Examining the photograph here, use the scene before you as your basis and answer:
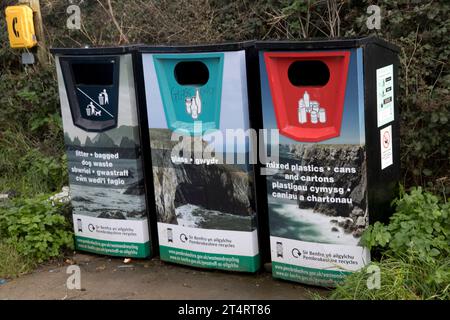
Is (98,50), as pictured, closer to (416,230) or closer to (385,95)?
(385,95)

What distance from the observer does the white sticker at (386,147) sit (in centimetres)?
380

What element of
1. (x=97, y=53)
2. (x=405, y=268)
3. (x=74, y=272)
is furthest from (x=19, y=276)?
(x=405, y=268)

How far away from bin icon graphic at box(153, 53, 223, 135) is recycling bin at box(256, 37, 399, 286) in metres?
0.31

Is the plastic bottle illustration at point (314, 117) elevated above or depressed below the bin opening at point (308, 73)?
below

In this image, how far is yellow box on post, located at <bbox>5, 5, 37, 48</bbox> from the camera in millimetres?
6508

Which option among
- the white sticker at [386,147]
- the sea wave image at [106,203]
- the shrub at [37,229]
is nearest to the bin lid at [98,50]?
the sea wave image at [106,203]

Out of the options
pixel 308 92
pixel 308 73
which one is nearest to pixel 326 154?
pixel 308 92

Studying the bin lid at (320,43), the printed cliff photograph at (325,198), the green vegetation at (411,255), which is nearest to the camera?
the green vegetation at (411,255)

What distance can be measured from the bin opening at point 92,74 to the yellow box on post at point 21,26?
2.38 metres

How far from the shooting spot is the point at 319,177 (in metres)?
3.60

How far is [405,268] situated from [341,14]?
9.55 ft

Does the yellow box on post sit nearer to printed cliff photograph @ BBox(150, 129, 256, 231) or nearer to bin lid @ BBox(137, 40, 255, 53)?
bin lid @ BBox(137, 40, 255, 53)

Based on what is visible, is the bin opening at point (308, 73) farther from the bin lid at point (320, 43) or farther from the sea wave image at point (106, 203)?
the sea wave image at point (106, 203)

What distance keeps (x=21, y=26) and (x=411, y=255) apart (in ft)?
15.8
